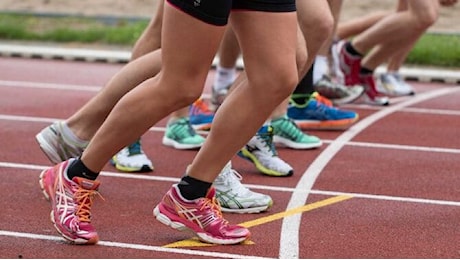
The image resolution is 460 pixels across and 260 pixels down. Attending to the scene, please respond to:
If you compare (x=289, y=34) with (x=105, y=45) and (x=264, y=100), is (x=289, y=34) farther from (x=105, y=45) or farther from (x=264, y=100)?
(x=105, y=45)

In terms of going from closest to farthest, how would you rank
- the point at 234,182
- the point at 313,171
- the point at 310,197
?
the point at 234,182, the point at 310,197, the point at 313,171

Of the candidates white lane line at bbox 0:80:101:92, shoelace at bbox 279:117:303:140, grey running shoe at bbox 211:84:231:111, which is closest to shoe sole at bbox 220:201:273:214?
shoelace at bbox 279:117:303:140

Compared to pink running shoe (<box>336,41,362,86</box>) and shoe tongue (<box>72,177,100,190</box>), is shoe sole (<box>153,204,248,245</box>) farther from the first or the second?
pink running shoe (<box>336,41,362,86</box>)

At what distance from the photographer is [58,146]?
6.12 m

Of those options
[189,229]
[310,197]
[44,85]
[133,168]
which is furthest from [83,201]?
[44,85]

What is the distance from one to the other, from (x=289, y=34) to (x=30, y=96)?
5.68m

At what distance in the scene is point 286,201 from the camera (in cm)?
625

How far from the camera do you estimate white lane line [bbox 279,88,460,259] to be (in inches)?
208

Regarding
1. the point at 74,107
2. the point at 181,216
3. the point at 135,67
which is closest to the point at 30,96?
the point at 74,107

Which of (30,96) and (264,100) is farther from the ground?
(264,100)

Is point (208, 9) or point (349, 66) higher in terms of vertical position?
point (208, 9)

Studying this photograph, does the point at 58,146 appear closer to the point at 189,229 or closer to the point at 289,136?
the point at 189,229

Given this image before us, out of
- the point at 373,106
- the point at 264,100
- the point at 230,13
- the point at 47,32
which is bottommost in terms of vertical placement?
the point at 47,32

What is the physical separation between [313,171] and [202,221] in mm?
2059
